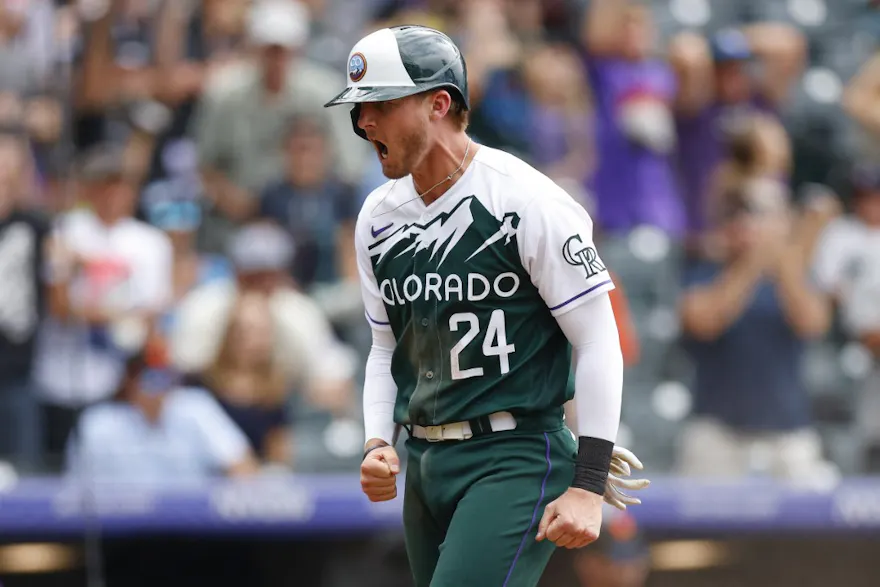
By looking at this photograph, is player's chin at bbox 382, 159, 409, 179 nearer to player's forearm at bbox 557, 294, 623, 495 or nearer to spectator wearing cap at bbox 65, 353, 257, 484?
player's forearm at bbox 557, 294, 623, 495

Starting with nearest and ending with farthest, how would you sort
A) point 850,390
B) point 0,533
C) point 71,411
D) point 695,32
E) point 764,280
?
point 0,533, point 71,411, point 764,280, point 850,390, point 695,32

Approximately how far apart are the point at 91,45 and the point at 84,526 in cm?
258

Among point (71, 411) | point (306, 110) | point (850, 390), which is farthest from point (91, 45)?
point (850, 390)

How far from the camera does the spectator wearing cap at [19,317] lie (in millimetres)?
5988

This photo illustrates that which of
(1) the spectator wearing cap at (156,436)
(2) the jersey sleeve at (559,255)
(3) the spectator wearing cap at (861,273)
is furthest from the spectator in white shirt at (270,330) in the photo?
(2) the jersey sleeve at (559,255)

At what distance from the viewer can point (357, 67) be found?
2.88 meters

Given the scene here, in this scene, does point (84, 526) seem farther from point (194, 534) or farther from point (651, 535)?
point (651, 535)

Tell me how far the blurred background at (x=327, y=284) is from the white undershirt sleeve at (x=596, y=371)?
10.4 feet

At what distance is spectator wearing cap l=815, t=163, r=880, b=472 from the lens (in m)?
7.00

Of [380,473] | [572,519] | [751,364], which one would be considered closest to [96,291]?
[751,364]

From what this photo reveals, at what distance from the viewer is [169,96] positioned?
7109 mm

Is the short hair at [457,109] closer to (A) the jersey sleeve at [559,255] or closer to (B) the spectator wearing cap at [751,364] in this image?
(A) the jersey sleeve at [559,255]

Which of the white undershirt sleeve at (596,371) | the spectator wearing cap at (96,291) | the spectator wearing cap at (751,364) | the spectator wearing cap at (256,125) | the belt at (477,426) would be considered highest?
the white undershirt sleeve at (596,371)

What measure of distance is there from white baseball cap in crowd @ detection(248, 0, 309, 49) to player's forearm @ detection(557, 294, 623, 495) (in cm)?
449
